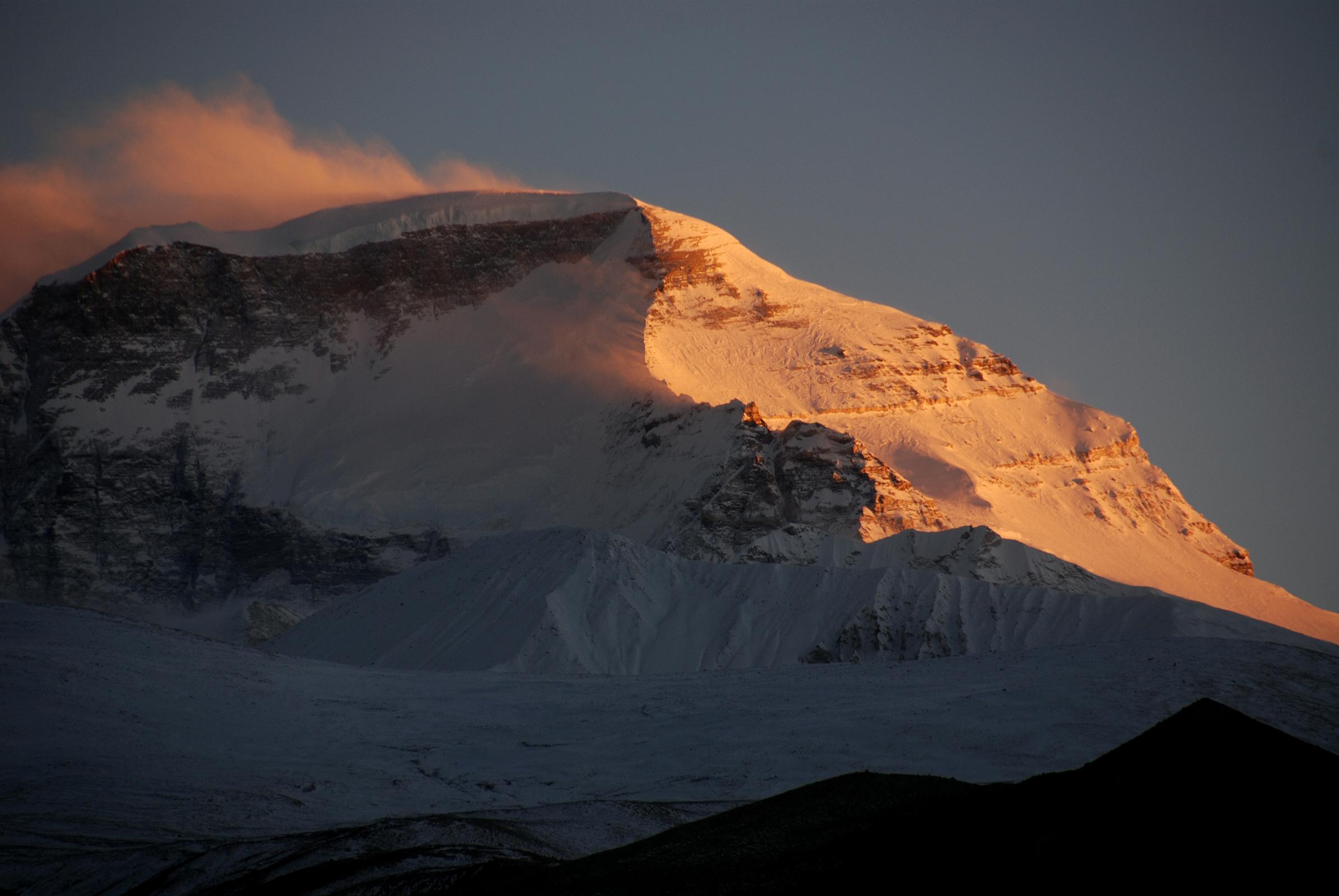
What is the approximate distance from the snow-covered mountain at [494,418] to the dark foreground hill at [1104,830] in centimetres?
8599

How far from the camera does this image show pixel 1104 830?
1174cm

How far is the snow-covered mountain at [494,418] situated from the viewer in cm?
11531

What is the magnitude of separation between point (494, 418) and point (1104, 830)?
126 meters

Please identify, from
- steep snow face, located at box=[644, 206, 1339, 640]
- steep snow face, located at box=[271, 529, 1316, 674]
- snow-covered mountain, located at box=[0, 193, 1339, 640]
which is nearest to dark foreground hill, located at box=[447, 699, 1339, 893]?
steep snow face, located at box=[271, 529, 1316, 674]

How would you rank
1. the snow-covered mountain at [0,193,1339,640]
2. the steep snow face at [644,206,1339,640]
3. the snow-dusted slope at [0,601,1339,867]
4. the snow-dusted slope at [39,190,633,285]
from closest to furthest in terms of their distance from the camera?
the snow-dusted slope at [0,601,1339,867] → the snow-covered mountain at [0,193,1339,640] → the steep snow face at [644,206,1339,640] → the snow-dusted slope at [39,190,633,285]

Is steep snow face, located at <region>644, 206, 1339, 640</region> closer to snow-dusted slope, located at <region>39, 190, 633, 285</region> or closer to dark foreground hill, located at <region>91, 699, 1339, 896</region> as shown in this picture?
snow-dusted slope, located at <region>39, 190, 633, 285</region>

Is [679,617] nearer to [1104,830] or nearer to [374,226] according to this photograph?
[1104,830]

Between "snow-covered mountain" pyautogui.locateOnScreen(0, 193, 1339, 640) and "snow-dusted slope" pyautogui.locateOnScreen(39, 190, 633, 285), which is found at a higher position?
"snow-dusted slope" pyautogui.locateOnScreen(39, 190, 633, 285)

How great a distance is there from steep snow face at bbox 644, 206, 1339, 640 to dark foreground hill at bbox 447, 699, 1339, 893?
98.0m

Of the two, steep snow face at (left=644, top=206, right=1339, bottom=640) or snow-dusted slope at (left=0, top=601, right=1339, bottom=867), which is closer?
snow-dusted slope at (left=0, top=601, right=1339, bottom=867)

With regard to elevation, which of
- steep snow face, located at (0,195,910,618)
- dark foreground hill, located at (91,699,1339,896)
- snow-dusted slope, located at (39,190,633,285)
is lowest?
dark foreground hill, located at (91,699,1339,896)

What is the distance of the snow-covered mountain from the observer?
378ft

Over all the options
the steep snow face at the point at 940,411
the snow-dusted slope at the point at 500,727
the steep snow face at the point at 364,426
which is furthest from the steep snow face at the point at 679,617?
the steep snow face at the point at 940,411

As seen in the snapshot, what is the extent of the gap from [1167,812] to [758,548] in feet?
262
